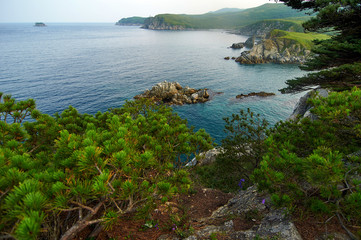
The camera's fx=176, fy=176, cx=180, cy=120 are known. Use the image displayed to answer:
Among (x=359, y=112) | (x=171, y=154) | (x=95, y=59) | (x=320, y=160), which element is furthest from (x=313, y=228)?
(x=95, y=59)

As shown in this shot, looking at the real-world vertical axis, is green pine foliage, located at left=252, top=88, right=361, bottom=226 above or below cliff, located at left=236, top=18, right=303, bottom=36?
below

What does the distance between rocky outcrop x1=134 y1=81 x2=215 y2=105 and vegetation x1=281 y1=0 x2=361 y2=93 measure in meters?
29.9

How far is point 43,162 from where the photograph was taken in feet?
19.0

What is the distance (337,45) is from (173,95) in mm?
36122

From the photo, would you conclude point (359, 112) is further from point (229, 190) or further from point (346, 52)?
point (346, 52)

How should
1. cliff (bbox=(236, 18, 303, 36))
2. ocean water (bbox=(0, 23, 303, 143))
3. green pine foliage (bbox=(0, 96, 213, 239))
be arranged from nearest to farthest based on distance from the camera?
green pine foliage (bbox=(0, 96, 213, 239)), ocean water (bbox=(0, 23, 303, 143)), cliff (bbox=(236, 18, 303, 36))

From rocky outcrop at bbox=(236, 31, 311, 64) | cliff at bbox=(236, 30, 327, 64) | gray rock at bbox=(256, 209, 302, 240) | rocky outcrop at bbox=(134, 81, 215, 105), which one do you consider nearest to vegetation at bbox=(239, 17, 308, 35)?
cliff at bbox=(236, 30, 327, 64)

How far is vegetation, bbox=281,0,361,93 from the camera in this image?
11.4 meters

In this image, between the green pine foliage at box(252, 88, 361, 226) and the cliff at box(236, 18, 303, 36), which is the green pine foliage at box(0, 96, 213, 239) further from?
the cliff at box(236, 18, 303, 36)

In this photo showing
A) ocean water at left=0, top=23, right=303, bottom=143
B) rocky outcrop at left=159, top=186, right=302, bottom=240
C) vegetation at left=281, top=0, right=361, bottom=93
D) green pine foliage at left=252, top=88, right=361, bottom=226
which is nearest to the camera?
green pine foliage at left=252, top=88, right=361, bottom=226

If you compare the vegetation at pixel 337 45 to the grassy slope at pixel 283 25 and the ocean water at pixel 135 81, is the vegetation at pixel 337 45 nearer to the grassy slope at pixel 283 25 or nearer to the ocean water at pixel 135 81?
the ocean water at pixel 135 81

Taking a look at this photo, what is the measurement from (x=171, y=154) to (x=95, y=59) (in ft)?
291

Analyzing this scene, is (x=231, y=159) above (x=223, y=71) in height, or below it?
below

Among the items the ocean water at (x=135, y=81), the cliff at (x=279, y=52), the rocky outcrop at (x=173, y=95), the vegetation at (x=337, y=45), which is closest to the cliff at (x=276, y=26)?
the cliff at (x=279, y=52)
